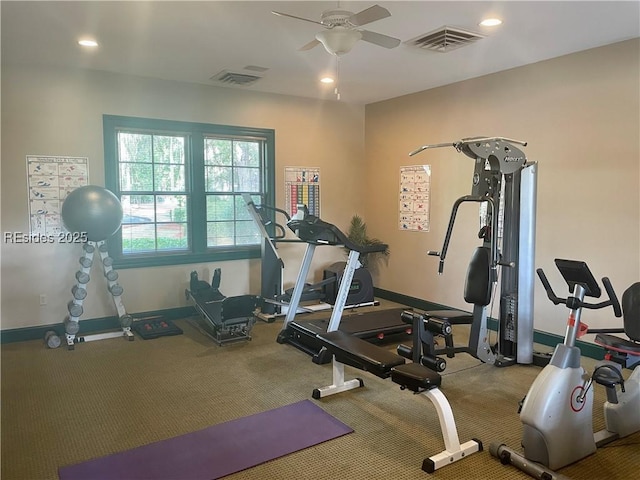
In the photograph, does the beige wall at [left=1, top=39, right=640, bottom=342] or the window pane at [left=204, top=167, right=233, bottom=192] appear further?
the window pane at [left=204, top=167, right=233, bottom=192]

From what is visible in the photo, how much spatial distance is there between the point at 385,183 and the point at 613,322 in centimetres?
318

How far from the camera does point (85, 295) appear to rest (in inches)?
181

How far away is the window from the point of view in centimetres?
523

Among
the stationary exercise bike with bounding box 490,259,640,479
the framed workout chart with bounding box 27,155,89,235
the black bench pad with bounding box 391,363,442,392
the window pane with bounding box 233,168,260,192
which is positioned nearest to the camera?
the stationary exercise bike with bounding box 490,259,640,479

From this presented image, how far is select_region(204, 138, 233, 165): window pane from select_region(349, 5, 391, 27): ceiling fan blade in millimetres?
3142

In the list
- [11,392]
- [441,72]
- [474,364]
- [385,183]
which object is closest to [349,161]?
[385,183]

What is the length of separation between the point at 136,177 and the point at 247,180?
1.30 m

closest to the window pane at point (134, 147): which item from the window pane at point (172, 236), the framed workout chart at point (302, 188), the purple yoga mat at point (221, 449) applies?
the window pane at point (172, 236)

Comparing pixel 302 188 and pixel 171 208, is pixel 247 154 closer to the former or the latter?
pixel 302 188

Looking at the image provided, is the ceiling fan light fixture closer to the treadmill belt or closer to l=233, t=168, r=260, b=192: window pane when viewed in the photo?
the treadmill belt

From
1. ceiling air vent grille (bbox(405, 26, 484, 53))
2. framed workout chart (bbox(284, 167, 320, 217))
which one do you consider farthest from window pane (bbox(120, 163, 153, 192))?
ceiling air vent grille (bbox(405, 26, 484, 53))

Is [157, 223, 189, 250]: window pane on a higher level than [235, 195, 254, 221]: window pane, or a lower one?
lower

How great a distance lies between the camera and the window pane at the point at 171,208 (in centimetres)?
547

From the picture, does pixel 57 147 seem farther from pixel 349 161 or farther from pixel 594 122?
pixel 594 122
